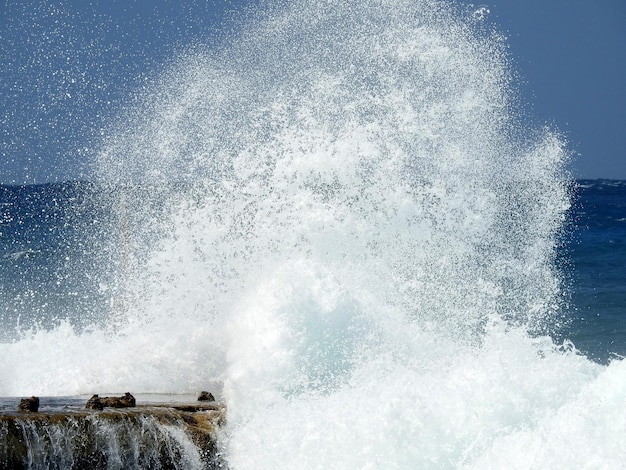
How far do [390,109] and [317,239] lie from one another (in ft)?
9.68

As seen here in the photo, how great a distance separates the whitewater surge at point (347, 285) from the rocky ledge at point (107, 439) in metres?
0.42

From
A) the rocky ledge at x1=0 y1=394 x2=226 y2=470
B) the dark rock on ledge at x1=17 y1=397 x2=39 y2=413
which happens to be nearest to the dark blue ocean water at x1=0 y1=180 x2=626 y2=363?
the dark rock on ledge at x1=17 y1=397 x2=39 y2=413

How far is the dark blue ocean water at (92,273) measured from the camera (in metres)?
17.5

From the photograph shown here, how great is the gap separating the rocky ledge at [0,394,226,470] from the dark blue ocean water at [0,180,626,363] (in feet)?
28.0

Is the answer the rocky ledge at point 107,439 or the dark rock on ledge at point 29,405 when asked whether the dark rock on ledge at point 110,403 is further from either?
the dark rock on ledge at point 29,405

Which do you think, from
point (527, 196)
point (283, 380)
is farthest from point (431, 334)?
point (527, 196)

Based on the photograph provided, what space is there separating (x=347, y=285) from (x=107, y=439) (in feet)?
12.4

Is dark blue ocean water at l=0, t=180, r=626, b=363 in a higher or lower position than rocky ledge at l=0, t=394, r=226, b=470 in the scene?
higher

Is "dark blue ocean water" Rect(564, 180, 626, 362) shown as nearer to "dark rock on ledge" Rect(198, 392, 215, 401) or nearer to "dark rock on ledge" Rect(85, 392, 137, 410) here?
"dark rock on ledge" Rect(198, 392, 215, 401)

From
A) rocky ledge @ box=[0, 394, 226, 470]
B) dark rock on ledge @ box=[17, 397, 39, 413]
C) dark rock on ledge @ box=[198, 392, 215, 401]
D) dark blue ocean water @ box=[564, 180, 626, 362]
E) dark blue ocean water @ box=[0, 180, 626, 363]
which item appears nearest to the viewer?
rocky ledge @ box=[0, 394, 226, 470]

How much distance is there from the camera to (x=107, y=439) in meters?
7.76

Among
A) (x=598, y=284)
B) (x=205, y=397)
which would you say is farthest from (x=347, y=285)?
(x=598, y=284)

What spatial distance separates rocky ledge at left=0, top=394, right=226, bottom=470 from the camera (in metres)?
7.52

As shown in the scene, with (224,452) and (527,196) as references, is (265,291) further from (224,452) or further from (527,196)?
(527,196)
